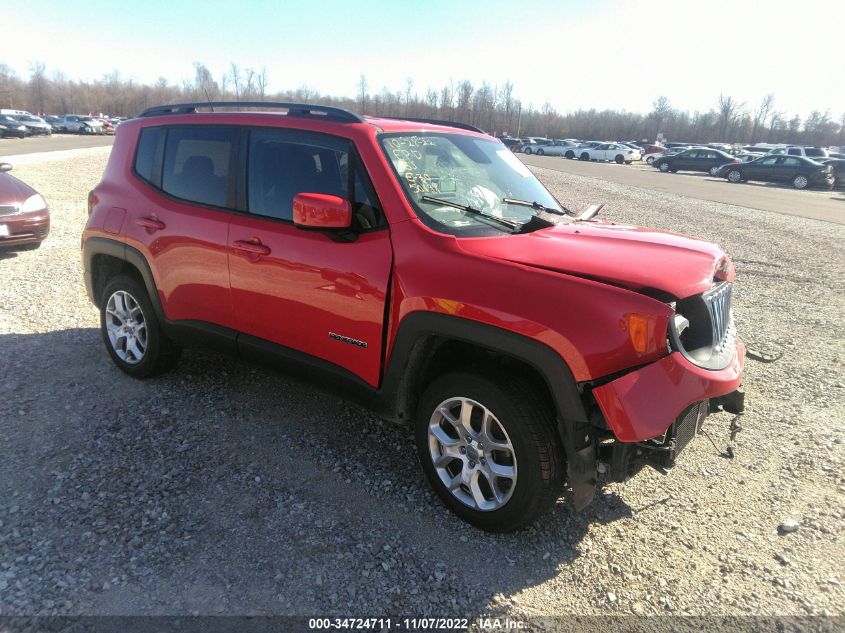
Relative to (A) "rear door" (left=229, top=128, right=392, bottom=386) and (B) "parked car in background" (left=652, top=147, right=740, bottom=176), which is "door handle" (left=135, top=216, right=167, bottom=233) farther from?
(B) "parked car in background" (left=652, top=147, right=740, bottom=176)

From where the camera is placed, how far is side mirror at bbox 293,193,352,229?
2916 mm

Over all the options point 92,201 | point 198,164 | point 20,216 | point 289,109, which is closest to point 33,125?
point 20,216

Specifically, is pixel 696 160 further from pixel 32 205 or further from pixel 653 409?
pixel 653 409

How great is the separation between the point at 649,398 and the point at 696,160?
38.6 metres

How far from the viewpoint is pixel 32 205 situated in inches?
325

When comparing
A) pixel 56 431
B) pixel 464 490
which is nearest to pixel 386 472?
pixel 464 490

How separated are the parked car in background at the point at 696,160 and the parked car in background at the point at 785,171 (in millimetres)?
4646

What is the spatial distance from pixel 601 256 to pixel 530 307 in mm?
521

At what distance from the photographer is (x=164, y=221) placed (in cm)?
399

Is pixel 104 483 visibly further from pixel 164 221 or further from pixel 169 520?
pixel 164 221

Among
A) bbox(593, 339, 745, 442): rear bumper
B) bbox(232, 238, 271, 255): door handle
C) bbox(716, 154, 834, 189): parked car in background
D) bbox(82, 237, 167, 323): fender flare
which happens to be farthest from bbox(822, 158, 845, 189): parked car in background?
bbox(82, 237, 167, 323): fender flare

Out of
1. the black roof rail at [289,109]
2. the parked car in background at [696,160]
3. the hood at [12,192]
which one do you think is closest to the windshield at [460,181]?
the black roof rail at [289,109]

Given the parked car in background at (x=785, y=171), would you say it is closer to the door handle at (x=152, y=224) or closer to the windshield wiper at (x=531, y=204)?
the windshield wiper at (x=531, y=204)

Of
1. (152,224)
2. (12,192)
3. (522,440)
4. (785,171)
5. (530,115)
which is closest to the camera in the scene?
(522,440)
